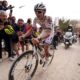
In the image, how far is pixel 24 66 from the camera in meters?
5.26

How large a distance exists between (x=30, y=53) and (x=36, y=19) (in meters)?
0.91

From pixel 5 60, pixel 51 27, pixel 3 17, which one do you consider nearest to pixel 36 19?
pixel 51 27

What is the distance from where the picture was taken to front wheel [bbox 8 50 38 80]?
495 cm

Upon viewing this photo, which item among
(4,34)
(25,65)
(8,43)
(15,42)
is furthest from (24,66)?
(15,42)

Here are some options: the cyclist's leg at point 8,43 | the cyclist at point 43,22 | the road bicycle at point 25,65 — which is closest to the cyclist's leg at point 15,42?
the cyclist's leg at point 8,43

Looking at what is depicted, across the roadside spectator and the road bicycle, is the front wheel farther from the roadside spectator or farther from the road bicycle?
the roadside spectator

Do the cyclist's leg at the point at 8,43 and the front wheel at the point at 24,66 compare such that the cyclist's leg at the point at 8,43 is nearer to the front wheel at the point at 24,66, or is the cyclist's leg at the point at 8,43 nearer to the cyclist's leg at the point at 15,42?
the cyclist's leg at the point at 15,42

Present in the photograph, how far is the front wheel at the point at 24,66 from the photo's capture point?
495cm

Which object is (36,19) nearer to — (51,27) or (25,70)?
(51,27)

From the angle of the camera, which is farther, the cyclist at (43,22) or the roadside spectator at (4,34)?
the roadside spectator at (4,34)

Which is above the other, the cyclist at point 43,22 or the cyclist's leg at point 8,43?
the cyclist at point 43,22

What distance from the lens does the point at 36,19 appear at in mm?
5707

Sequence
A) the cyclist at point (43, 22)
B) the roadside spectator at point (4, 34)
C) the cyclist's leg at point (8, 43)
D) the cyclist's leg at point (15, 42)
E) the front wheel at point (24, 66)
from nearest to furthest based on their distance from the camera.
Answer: the front wheel at point (24, 66), the cyclist at point (43, 22), the roadside spectator at point (4, 34), the cyclist's leg at point (8, 43), the cyclist's leg at point (15, 42)

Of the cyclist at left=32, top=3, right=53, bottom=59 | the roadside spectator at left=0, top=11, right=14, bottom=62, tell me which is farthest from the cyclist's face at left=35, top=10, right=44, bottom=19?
the roadside spectator at left=0, top=11, right=14, bottom=62
